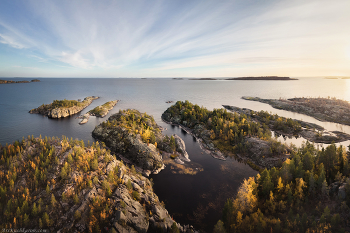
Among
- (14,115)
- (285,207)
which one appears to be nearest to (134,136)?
(285,207)

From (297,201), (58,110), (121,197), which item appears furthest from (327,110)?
(58,110)

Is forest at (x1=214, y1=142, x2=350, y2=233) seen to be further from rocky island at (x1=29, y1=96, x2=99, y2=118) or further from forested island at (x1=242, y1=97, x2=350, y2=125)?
rocky island at (x1=29, y1=96, x2=99, y2=118)

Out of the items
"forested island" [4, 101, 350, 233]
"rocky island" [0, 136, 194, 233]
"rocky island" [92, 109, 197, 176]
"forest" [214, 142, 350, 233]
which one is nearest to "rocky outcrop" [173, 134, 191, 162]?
"rocky island" [92, 109, 197, 176]

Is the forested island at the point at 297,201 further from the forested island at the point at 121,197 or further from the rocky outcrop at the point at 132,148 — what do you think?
the rocky outcrop at the point at 132,148

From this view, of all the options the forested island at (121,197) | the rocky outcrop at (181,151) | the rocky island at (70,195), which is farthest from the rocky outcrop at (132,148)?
the rocky island at (70,195)

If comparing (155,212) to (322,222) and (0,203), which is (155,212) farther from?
(322,222)
